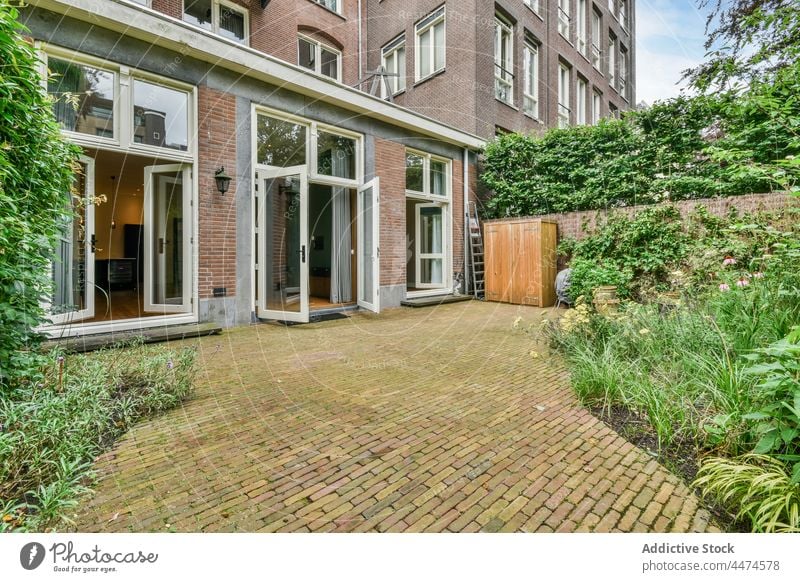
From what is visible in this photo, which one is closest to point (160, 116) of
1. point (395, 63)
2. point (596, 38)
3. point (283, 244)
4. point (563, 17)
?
point (283, 244)

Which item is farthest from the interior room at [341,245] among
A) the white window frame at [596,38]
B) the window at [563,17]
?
the window at [563,17]

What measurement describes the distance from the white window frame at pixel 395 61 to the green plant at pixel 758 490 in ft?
38.2

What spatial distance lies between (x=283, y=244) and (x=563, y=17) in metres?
11.4

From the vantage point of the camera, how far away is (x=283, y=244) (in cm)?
632

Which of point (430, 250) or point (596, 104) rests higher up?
point (596, 104)

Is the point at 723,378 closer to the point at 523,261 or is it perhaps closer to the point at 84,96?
the point at 523,261

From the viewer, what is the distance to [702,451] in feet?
6.36

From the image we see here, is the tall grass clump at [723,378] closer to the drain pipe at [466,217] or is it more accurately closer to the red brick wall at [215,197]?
the red brick wall at [215,197]

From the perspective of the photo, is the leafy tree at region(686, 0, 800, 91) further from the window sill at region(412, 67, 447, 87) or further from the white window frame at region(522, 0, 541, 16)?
the white window frame at region(522, 0, 541, 16)

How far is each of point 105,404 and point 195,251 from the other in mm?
3230

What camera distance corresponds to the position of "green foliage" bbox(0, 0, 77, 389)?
203cm

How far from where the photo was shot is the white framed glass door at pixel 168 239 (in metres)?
5.36

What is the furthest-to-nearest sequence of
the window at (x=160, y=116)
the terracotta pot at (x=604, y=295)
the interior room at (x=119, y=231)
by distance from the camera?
1. the interior room at (x=119, y=231)
2. the terracotta pot at (x=604, y=295)
3. the window at (x=160, y=116)

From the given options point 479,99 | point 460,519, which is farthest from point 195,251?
point 479,99
